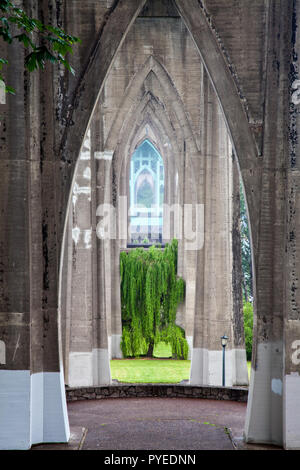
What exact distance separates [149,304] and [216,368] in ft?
21.7

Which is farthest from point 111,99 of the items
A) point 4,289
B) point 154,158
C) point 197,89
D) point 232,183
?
point 154,158

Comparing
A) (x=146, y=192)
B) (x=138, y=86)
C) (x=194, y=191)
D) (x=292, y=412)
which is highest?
(x=138, y=86)

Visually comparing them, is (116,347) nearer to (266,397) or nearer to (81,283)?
(81,283)

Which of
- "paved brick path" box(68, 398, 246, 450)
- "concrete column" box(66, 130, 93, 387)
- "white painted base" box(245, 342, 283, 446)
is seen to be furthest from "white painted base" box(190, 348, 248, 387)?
"white painted base" box(245, 342, 283, 446)

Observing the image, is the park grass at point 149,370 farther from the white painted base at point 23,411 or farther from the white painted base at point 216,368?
the white painted base at point 23,411

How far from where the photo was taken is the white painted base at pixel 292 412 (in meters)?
10.7

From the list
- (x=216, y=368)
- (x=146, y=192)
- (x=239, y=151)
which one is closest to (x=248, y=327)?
(x=216, y=368)

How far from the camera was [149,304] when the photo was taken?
27.4m

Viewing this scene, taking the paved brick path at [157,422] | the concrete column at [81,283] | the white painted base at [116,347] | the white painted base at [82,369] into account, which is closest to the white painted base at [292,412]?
the paved brick path at [157,422]

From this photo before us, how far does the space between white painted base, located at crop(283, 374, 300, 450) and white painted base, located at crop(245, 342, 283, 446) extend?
0.32m

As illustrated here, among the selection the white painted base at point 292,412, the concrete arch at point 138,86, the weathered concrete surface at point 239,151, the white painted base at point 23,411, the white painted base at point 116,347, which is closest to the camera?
the white painted base at point 23,411

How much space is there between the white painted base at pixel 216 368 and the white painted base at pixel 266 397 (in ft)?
32.6

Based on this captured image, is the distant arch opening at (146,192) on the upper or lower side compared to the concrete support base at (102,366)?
upper

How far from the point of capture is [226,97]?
1141cm
